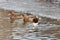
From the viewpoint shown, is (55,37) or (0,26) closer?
(55,37)

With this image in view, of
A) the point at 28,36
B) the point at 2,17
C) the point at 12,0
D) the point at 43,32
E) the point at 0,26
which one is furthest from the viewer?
the point at 12,0

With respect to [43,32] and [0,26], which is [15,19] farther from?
[43,32]

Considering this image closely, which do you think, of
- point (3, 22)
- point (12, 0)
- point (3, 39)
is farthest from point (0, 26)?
point (12, 0)

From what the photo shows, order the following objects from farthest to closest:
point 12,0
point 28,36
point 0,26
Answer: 1. point 12,0
2. point 0,26
3. point 28,36

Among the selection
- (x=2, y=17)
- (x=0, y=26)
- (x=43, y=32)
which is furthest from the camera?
(x=2, y=17)

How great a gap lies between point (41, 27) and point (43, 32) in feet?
0.48

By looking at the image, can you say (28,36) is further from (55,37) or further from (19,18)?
(19,18)

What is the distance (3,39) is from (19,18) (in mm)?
486

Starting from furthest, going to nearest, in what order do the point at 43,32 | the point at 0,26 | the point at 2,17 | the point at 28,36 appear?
the point at 2,17
the point at 0,26
the point at 43,32
the point at 28,36

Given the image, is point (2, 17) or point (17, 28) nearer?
point (17, 28)

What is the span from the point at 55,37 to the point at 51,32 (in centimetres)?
14

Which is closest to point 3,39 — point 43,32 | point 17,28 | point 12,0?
point 17,28

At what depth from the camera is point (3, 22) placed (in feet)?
8.86

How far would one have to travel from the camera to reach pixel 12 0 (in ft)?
19.6
